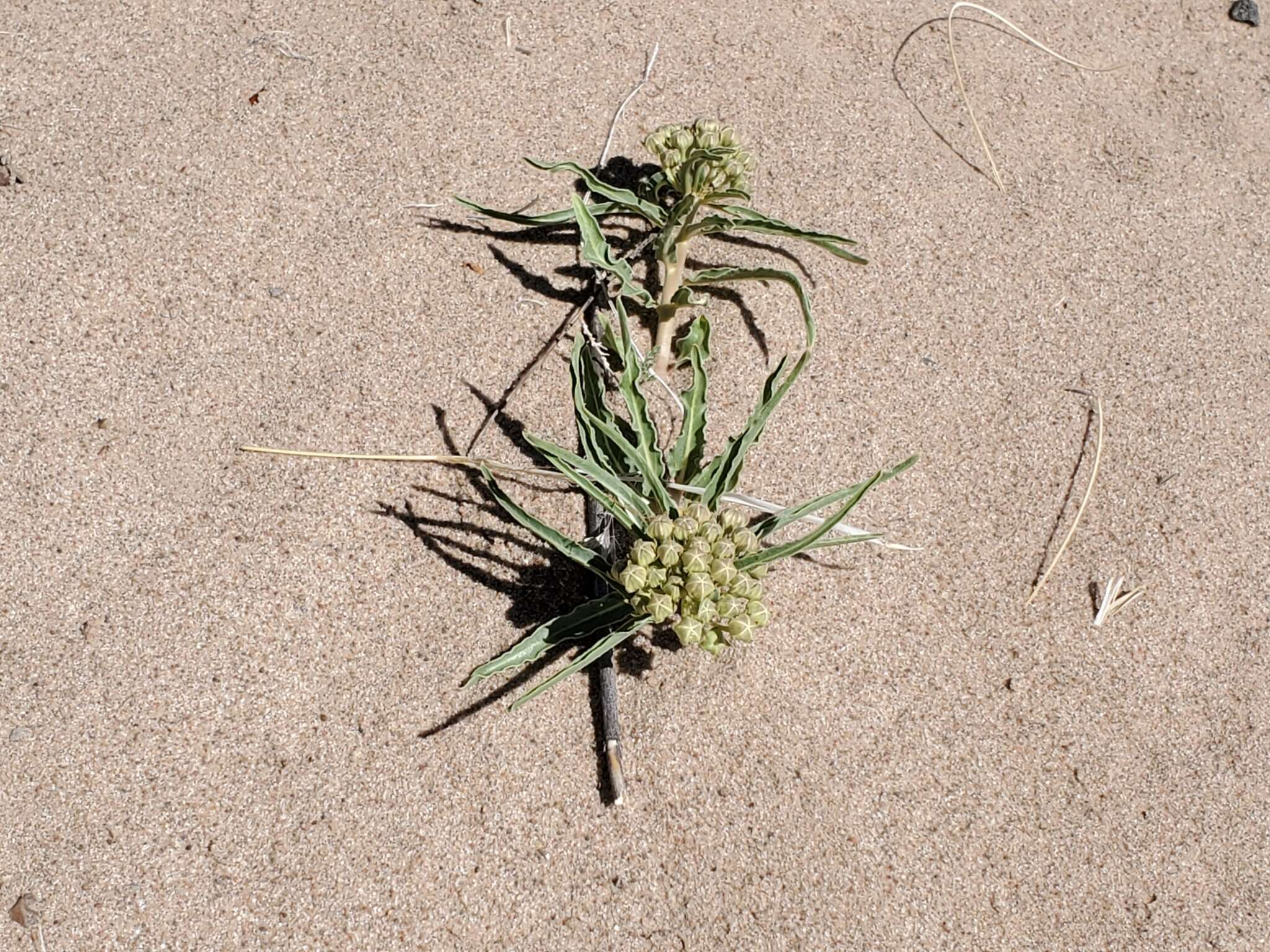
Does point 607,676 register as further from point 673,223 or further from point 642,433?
point 673,223

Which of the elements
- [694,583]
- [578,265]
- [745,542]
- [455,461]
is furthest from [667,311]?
[694,583]

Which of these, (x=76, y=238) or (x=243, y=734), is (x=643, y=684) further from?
(x=76, y=238)

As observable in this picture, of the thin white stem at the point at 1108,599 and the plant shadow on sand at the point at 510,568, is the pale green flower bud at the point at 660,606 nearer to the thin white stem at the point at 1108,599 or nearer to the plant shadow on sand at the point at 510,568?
the plant shadow on sand at the point at 510,568

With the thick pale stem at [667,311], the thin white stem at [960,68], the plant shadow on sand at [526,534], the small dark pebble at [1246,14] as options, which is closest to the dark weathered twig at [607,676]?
the plant shadow on sand at [526,534]

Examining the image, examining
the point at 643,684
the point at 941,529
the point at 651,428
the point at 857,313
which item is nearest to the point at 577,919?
the point at 643,684

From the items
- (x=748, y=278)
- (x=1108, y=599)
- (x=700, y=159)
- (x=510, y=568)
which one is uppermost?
(x=700, y=159)

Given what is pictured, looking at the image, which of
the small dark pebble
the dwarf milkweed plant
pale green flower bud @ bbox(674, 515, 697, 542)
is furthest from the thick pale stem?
the small dark pebble

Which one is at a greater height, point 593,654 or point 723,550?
point 723,550
